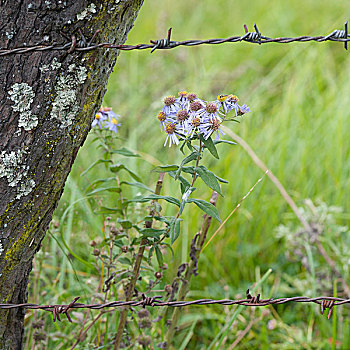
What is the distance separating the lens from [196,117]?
1127 mm

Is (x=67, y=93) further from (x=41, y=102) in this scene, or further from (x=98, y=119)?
(x=98, y=119)

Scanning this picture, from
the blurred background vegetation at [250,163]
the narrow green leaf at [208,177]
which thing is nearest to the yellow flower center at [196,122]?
the narrow green leaf at [208,177]

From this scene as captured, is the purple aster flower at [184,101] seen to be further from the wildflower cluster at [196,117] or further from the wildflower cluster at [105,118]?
the wildflower cluster at [105,118]

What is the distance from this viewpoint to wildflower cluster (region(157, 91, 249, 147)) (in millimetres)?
1128

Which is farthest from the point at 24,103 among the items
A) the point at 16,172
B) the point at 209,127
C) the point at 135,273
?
the point at 135,273

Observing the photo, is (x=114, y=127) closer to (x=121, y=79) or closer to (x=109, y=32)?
(x=109, y=32)

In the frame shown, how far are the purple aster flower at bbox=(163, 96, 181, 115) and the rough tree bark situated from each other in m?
0.16

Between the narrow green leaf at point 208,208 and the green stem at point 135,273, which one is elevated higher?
the narrow green leaf at point 208,208

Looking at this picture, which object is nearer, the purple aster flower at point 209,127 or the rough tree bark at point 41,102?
the rough tree bark at point 41,102

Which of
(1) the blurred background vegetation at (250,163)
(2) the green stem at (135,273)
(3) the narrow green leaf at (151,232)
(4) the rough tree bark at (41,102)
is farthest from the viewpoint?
(1) the blurred background vegetation at (250,163)

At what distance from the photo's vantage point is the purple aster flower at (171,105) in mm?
1186

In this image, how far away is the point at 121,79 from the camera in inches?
158

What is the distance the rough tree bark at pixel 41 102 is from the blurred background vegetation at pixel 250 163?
14.1 inches

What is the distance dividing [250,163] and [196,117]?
1.61 meters
